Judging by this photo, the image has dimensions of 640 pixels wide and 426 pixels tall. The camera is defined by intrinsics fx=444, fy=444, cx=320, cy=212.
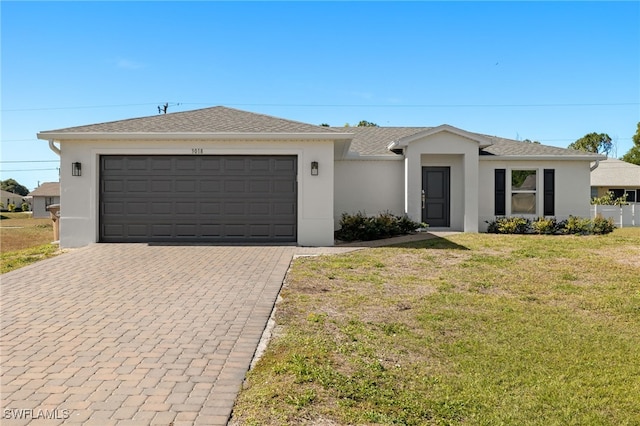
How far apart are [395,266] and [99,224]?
8.55 metres

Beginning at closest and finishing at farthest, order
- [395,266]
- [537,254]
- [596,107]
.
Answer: [395,266] → [537,254] → [596,107]

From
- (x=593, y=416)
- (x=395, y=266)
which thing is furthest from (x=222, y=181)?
(x=593, y=416)

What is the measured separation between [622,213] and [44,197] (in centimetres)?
5703

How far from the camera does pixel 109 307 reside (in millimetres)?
6168

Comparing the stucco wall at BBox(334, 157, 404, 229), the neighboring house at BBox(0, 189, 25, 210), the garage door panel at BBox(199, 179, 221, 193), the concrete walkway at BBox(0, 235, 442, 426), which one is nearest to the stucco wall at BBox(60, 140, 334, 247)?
the garage door panel at BBox(199, 179, 221, 193)

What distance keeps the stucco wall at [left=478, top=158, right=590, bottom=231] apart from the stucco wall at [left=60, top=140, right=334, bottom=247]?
7294 millimetres

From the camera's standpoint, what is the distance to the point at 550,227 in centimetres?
1623

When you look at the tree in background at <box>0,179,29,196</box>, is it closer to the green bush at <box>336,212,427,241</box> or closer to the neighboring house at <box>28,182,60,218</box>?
the neighboring house at <box>28,182,60,218</box>

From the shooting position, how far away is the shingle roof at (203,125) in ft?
41.0

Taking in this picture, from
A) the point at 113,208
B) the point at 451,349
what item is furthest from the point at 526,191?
the point at 113,208

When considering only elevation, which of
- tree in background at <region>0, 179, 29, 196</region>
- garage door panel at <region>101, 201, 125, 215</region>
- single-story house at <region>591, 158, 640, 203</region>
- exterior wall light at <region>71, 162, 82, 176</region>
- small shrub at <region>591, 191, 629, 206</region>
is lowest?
garage door panel at <region>101, 201, 125, 215</region>

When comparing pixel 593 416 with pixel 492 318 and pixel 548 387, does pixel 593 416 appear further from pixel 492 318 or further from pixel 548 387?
pixel 492 318

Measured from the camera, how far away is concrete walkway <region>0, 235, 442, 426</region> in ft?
10.9

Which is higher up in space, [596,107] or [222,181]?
[596,107]
